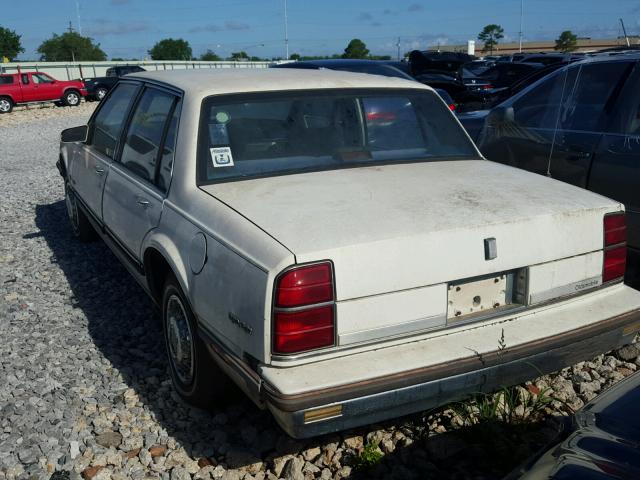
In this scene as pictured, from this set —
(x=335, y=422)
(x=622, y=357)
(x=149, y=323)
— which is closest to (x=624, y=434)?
(x=335, y=422)

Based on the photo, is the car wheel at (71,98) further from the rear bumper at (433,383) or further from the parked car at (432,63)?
the rear bumper at (433,383)

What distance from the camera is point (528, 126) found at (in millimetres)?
5289

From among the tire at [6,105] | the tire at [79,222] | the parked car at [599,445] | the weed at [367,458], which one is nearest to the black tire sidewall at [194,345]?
the weed at [367,458]

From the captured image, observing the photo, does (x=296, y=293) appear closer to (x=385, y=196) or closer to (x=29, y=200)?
(x=385, y=196)

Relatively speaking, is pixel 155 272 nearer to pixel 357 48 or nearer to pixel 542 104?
pixel 542 104

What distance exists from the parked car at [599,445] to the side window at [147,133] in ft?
8.22

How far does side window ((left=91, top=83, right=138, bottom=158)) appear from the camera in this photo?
4.45 metres

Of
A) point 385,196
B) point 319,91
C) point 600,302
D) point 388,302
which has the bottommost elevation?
point 600,302

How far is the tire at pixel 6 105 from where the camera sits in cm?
2677

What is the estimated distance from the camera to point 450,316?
2654 mm

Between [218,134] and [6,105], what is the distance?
27112 millimetres

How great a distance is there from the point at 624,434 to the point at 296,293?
3.73 ft

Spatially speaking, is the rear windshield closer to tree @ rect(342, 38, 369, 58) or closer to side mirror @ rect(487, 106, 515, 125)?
side mirror @ rect(487, 106, 515, 125)

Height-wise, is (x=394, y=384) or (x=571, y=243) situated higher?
(x=571, y=243)
